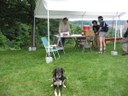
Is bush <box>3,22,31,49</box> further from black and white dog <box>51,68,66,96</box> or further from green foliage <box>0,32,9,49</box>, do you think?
black and white dog <box>51,68,66,96</box>

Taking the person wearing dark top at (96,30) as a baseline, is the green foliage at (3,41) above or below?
below

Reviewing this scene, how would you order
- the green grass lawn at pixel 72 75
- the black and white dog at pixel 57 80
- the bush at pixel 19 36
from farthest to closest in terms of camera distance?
1. the bush at pixel 19 36
2. the green grass lawn at pixel 72 75
3. the black and white dog at pixel 57 80

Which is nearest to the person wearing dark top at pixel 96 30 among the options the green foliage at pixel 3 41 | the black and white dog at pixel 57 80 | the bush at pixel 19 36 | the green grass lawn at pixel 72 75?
the green grass lawn at pixel 72 75

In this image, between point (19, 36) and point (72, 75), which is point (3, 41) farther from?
point (72, 75)

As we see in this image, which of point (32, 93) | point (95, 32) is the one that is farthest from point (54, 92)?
point (95, 32)

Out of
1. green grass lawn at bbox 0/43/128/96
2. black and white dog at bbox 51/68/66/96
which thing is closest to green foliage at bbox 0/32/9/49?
green grass lawn at bbox 0/43/128/96

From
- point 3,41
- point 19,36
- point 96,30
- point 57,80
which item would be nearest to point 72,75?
point 57,80

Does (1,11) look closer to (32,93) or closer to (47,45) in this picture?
(47,45)

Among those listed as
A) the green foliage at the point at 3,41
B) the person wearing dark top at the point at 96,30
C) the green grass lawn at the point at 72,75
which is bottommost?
the green grass lawn at the point at 72,75

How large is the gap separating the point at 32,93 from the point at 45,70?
2120mm

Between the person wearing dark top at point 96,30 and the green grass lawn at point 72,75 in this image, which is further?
the person wearing dark top at point 96,30

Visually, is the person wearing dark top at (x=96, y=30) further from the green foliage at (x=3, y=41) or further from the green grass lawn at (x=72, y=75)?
the green foliage at (x=3, y=41)

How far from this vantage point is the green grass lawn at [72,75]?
6996 millimetres

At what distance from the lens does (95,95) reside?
22.1 ft
